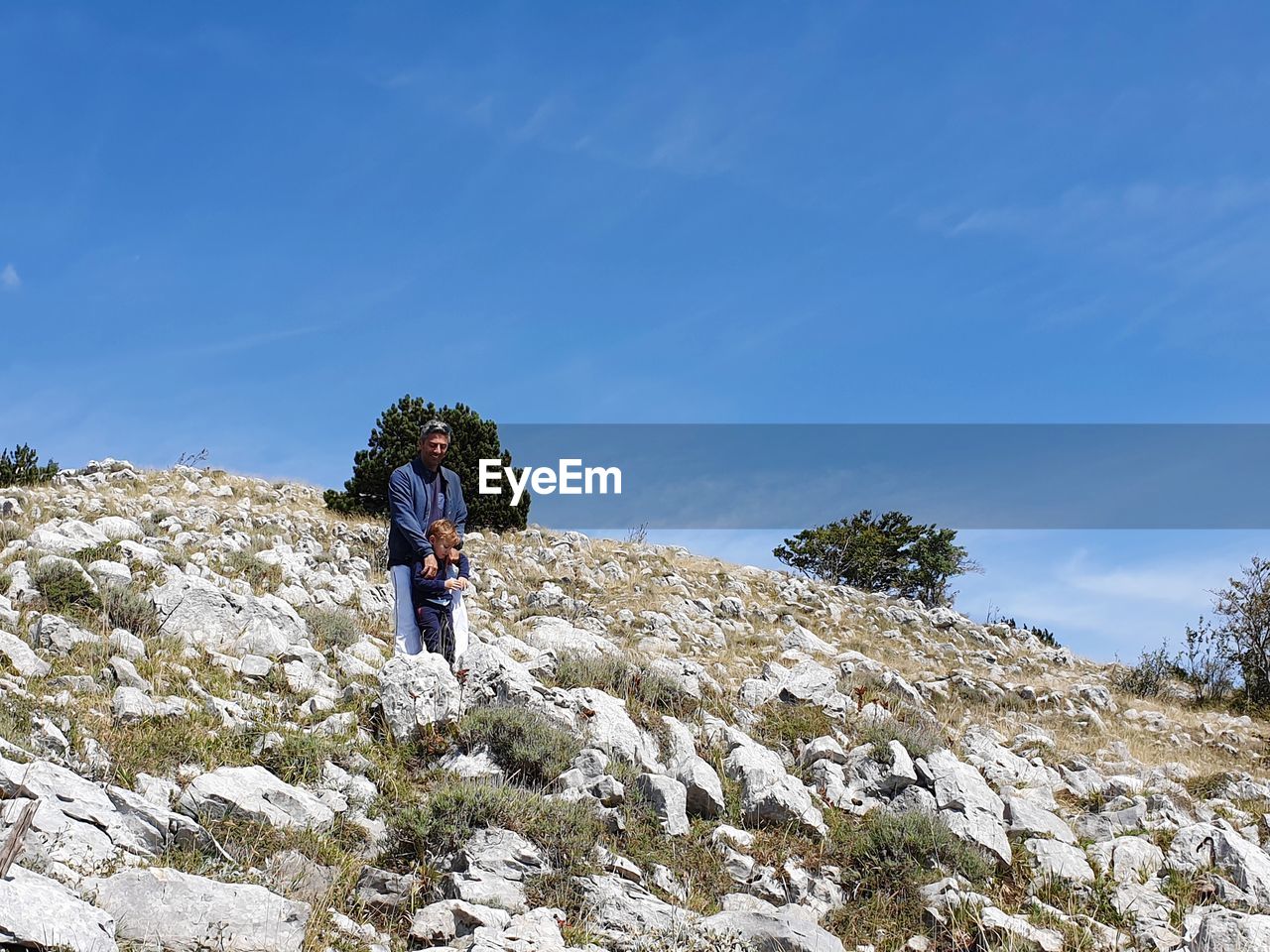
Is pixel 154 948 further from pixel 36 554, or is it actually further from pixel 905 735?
pixel 36 554

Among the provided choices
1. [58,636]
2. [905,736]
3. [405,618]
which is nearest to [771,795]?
[905,736]

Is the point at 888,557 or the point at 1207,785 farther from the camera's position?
the point at 888,557

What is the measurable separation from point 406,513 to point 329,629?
183 centimetres

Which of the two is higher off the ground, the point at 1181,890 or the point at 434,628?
the point at 434,628

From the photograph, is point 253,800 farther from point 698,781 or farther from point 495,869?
point 698,781

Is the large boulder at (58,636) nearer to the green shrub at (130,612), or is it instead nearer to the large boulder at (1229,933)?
the green shrub at (130,612)

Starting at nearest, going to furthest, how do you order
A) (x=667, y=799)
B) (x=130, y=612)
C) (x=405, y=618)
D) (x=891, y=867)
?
(x=891, y=867) < (x=667, y=799) < (x=130, y=612) < (x=405, y=618)

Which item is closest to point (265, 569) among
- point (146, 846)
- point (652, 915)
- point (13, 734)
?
point (13, 734)

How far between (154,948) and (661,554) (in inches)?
753

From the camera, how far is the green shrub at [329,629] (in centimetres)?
911

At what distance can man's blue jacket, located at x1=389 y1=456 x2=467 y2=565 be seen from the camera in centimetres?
829

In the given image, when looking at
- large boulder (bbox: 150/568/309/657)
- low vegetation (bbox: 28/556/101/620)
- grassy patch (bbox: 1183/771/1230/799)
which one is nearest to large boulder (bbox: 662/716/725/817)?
large boulder (bbox: 150/568/309/657)

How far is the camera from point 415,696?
22.6 ft

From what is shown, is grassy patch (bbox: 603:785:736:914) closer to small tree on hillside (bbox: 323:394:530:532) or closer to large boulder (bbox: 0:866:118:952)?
large boulder (bbox: 0:866:118:952)
